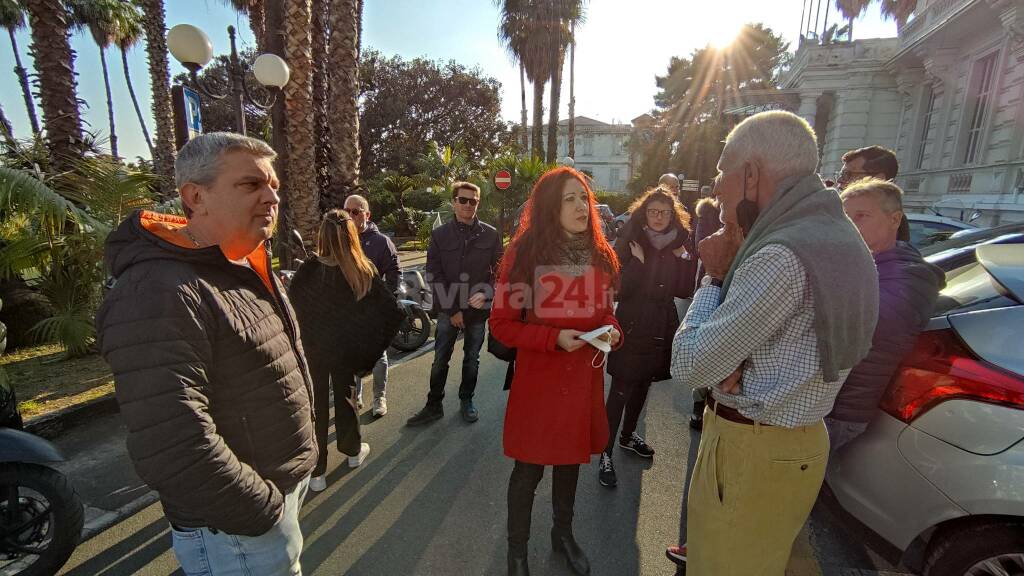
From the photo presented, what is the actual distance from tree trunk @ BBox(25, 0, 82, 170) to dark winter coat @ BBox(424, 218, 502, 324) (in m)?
5.49

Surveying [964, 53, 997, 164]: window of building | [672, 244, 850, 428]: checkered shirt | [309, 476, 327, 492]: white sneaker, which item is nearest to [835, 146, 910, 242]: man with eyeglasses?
[672, 244, 850, 428]: checkered shirt

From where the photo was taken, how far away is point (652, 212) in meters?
3.26

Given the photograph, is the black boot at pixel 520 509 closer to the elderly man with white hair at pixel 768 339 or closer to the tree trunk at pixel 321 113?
the elderly man with white hair at pixel 768 339

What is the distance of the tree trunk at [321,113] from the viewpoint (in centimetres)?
760

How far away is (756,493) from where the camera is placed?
148cm

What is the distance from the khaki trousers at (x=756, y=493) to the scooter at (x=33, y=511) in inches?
119

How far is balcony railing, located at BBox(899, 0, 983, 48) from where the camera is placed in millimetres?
11336

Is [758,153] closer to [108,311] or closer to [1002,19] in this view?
[108,311]

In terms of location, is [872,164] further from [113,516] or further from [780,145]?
[113,516]

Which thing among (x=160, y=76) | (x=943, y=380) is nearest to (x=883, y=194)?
(x=943, y=380)

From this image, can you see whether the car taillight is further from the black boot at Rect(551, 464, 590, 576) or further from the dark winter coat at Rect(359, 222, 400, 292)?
the dark winter coat at Rect(359, 222, 400, 292)

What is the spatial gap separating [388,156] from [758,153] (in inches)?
1103

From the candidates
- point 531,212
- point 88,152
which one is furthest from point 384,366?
point 88,152

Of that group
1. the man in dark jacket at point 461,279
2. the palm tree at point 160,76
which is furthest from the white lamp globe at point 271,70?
the palm tree at point 160,76
